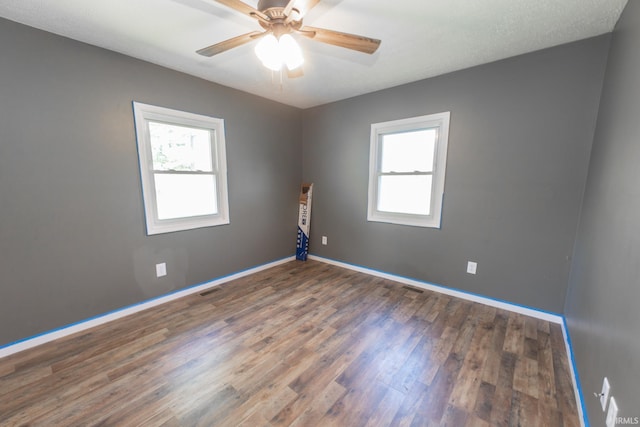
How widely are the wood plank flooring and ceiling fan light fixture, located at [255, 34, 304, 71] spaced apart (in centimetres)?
206

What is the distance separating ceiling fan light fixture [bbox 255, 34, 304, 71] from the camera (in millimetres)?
1337

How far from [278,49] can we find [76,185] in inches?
81.6

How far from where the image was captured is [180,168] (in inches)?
105

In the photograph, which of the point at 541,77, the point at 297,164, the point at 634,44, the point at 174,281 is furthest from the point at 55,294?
the point at 541,77

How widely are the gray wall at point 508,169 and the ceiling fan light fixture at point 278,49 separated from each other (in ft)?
6.29

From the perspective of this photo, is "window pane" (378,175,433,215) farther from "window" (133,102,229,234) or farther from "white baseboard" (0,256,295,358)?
"white baseboard" (0,256,295,358)

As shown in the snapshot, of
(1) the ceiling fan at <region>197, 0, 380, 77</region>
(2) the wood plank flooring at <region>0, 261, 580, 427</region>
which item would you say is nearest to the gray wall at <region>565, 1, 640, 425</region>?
(2) the wood plank flooring at <region>0, 261, 580, 427</region>

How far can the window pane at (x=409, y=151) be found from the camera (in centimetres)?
282

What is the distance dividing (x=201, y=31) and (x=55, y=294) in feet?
8.11

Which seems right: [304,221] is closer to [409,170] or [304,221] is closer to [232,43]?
[409,170]

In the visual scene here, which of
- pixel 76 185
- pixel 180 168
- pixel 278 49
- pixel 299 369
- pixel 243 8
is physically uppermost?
pixel 243 8

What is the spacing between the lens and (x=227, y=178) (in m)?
3.03

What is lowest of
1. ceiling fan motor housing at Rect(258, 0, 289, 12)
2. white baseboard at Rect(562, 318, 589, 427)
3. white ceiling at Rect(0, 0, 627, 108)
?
white baseboard at Rect(562, 318, 589, 427)

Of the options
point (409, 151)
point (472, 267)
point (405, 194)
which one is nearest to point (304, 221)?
point (405, 194)
